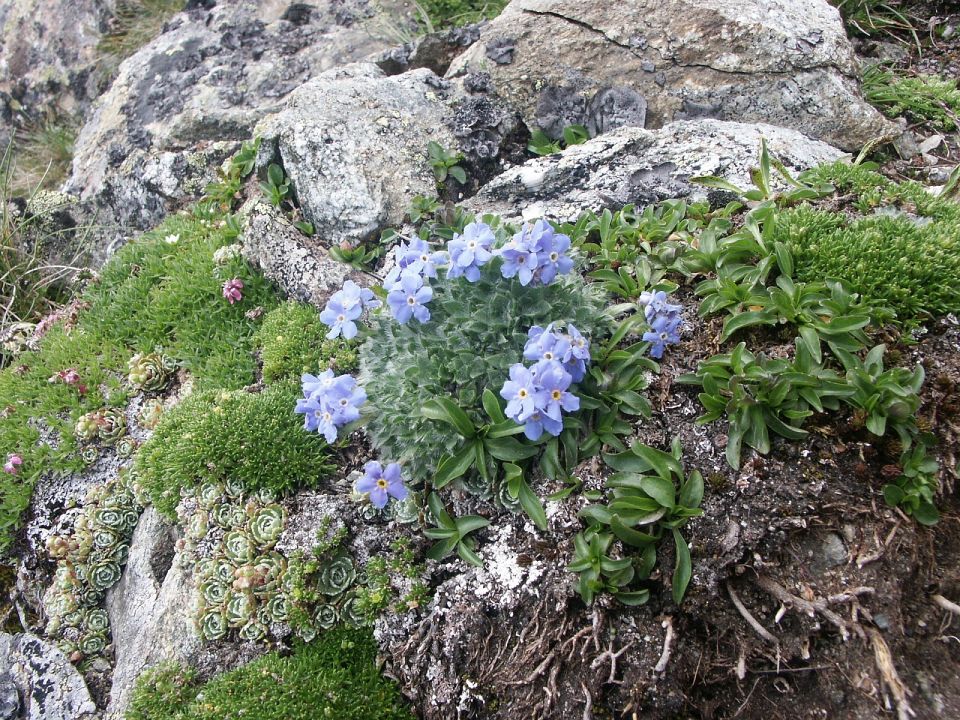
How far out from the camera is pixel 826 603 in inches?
120

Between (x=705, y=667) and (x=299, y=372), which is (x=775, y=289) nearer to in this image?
(x=705, y=667)

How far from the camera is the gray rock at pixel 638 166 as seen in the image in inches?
198

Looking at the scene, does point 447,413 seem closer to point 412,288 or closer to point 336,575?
point 412,288

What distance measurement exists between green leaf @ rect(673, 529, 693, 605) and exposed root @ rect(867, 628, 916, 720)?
2.57ft

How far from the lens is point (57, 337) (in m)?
5.95

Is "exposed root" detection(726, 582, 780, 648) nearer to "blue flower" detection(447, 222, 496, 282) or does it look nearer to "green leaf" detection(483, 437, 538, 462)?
"green leaf" detection(483, 437, 538, 462)

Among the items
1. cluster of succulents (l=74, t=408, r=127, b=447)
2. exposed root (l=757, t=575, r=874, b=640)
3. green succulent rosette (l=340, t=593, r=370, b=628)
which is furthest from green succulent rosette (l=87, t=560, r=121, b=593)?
exposed root (l=757, t=575, r=874, b=640)

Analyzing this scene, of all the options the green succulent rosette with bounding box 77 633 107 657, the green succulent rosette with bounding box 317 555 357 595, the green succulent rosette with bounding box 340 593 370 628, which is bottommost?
the green succulent rosette with bounding box 77 633 107 657

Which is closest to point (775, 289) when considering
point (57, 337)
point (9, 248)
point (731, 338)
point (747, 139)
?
point (731, 338)

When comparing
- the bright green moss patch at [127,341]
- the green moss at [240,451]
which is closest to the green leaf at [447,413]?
the green moss at [240,451]

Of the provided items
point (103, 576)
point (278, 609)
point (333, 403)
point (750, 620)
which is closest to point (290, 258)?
point (333, 403)

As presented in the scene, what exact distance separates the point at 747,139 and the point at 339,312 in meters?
3.43

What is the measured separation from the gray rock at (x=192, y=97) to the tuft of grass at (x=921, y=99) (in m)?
4.95

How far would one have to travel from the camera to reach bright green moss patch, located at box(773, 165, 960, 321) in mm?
3602
